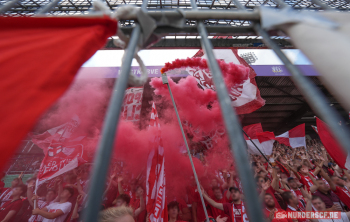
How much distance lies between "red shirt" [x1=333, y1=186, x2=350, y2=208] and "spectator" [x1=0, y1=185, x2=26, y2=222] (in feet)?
23.3

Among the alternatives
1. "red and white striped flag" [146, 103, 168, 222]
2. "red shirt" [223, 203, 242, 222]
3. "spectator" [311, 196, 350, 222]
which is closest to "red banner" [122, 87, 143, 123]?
"red and white striped flag" [146, 103, 168, 222]

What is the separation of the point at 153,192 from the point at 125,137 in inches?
108

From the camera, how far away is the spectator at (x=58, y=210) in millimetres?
2877

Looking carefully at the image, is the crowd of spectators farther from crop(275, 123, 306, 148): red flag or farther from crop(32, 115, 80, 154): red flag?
crop(275, 123, 306, 148): red flag

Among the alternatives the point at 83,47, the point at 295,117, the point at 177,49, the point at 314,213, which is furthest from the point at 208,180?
the point at 295,117

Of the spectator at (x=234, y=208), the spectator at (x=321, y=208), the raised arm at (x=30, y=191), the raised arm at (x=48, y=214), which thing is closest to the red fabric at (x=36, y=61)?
the raised arm at (x=48, y=214)

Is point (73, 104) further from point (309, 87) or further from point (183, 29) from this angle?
point (309, 87)

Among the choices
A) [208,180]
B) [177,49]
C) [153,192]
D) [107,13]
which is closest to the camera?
[107,13]

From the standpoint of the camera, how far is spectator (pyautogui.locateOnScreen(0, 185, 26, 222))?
339 cm

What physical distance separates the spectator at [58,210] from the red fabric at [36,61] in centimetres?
327

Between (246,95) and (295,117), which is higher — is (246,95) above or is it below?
below

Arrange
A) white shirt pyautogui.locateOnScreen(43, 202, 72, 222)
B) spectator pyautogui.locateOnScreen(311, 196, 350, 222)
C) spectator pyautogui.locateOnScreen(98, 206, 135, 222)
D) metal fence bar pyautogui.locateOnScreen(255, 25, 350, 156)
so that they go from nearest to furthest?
metal fence bar pyautogui.locateOnScreen(255, 25, 350, 156) < spectator pyautogui.locateOnScreen(98, 206, 135, 222) < spectator pyautogui.locateOnScreen(311, 196, 350, 222) < white shirt pyautogui.locateOnScreen(43, 202, 72, 222)

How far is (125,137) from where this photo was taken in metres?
4.84

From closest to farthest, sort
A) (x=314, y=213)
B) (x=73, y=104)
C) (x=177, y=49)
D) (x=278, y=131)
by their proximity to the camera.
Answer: (x=314, y=213) < (x=73, y=104) < (x=177, y=49) < (x=278, y=131)
